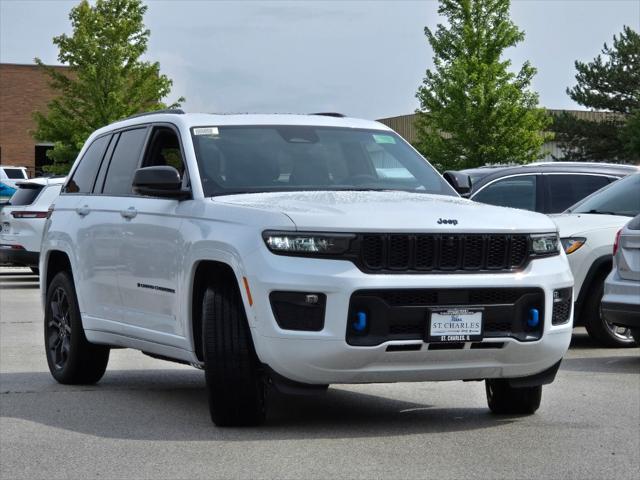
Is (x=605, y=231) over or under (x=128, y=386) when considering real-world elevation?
over

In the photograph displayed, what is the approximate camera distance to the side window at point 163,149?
369 inches

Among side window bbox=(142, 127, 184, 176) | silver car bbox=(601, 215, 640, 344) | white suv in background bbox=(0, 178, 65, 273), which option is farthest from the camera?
white suv in background bbox=(0, 178, 65, 273)

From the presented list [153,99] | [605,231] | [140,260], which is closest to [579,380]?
[605,231]

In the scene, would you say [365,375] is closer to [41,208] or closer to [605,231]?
→ [605,231]

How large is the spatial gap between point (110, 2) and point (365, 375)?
160ft

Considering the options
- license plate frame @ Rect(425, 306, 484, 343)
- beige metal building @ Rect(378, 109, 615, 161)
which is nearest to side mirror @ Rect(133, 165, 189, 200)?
license plate frame @ Rect(425, 306, 484, 343)

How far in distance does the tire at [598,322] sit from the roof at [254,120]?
157 inches

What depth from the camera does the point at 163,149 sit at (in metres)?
9.57

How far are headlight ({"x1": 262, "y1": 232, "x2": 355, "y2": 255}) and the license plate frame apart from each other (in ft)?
1.99

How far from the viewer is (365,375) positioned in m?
7.66

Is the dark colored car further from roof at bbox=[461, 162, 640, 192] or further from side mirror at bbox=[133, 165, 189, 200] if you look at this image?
side mirror at bbox=[133, 165, 189, 200]

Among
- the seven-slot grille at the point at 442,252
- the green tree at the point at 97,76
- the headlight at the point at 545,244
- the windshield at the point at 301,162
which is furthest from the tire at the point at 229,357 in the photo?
the green tree at the point at 97,76

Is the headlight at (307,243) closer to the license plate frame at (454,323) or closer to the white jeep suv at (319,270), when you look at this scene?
the white jeep suv at (319,270)

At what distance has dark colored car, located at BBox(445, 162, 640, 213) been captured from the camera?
1502cm
